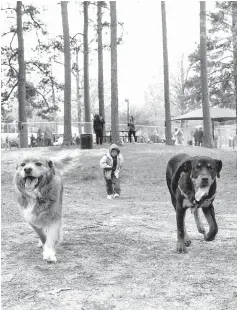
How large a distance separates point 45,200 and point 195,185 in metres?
2.17

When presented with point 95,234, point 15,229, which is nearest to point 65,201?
point 15,229

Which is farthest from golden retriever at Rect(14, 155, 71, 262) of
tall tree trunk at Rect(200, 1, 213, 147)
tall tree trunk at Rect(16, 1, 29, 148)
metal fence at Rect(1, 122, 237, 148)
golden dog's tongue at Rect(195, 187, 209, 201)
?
metal fence at Rect(1, 122, 237, 148)

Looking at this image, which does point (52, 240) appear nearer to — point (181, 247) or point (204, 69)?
point (181, 247)

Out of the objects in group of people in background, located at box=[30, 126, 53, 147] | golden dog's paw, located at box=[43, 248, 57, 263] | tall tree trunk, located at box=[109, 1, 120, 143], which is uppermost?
tall tree trunk, located at box=[109, 1, 120, 143]

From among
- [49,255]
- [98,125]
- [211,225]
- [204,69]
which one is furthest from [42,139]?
[211,225]

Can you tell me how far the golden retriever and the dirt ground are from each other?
0.91ft

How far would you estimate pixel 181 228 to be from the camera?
212 inches

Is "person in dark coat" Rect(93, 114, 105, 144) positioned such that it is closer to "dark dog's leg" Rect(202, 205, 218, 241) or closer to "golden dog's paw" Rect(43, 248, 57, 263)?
"golden dog's paw" Rect(43, 248, 57, 263)

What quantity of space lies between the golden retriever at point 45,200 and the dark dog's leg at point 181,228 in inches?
56.9

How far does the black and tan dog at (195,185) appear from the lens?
3.96 meters

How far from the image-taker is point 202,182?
393 centimetres

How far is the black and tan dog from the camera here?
13.0ft

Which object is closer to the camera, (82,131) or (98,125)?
(98,125)

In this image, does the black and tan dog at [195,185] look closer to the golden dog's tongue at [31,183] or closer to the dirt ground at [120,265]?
the dirt ground at [120,265]
